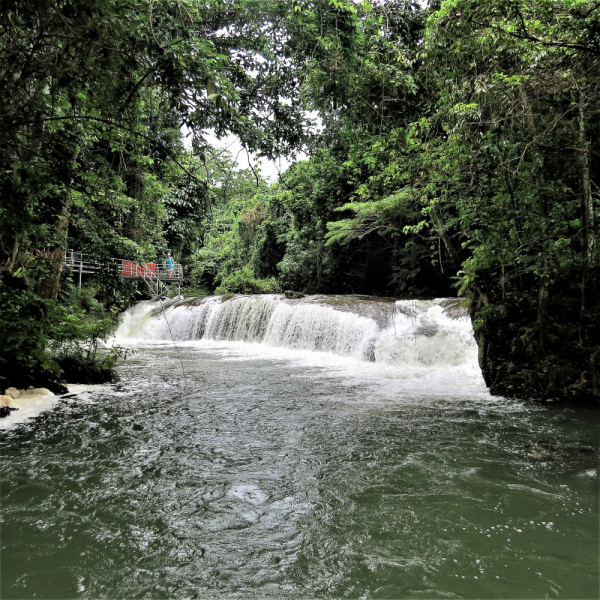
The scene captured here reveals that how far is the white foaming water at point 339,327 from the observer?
902 centimetres

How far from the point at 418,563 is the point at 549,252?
14.6 feet

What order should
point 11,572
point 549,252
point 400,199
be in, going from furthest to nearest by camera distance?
point 400,199
point 549,252
point 11,572

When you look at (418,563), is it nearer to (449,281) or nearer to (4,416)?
(4,416)

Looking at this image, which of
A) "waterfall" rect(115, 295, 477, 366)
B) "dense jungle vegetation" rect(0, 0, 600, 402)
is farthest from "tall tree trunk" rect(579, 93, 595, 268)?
"waterfall" rect(115, 295, 477, 366)

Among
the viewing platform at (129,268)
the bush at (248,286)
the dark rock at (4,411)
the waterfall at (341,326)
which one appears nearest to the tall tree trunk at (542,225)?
the waterfall at (341,326)

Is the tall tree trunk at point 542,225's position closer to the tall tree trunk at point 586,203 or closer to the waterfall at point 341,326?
the tall tree trunk at point 586,203

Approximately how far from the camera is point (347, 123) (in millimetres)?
5062

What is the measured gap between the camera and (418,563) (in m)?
2.24

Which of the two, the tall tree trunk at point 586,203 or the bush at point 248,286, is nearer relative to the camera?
the tall tree trunk at point 586,203

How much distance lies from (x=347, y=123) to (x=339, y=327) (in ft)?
21.3

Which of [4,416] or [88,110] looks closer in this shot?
[88,110]

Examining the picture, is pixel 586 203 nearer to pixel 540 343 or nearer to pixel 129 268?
pixel 540 343

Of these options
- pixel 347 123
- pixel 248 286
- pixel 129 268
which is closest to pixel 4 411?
pixel 347 123

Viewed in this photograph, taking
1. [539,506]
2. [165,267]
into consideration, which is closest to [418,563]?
[539,506]
